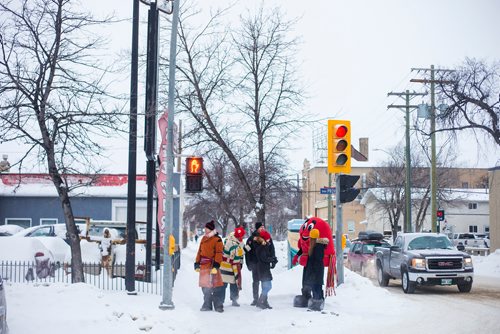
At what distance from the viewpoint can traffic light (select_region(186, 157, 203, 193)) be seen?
13461 mm

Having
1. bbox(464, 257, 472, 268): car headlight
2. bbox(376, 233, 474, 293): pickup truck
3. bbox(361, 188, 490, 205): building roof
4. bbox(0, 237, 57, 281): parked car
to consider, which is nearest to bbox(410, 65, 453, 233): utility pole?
bbox(376, 233, 474, 293): pickup truck

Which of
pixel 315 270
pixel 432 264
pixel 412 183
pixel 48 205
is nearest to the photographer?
pixel 315 270

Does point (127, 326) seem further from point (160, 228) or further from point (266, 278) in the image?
point (160, 228)

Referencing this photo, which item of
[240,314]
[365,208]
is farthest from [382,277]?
[365,208]

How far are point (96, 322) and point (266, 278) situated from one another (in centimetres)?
454

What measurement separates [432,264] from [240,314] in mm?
7059

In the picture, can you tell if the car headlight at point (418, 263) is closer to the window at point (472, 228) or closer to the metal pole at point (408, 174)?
the metal pole at point (408, 174)

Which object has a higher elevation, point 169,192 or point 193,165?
point 193,165

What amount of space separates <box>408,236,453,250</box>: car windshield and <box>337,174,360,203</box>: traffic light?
451 centimetres

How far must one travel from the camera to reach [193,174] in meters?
13.5

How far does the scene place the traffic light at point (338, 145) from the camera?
14.8 m

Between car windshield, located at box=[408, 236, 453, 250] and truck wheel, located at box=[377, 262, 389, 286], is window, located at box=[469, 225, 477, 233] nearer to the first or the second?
truck wheel, located at box=[377, 262, 389, 286]

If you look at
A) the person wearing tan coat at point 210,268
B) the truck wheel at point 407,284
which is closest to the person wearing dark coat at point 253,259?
the person wearing tan coat at point 210,268

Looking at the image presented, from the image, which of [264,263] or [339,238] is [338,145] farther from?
[264,263]
